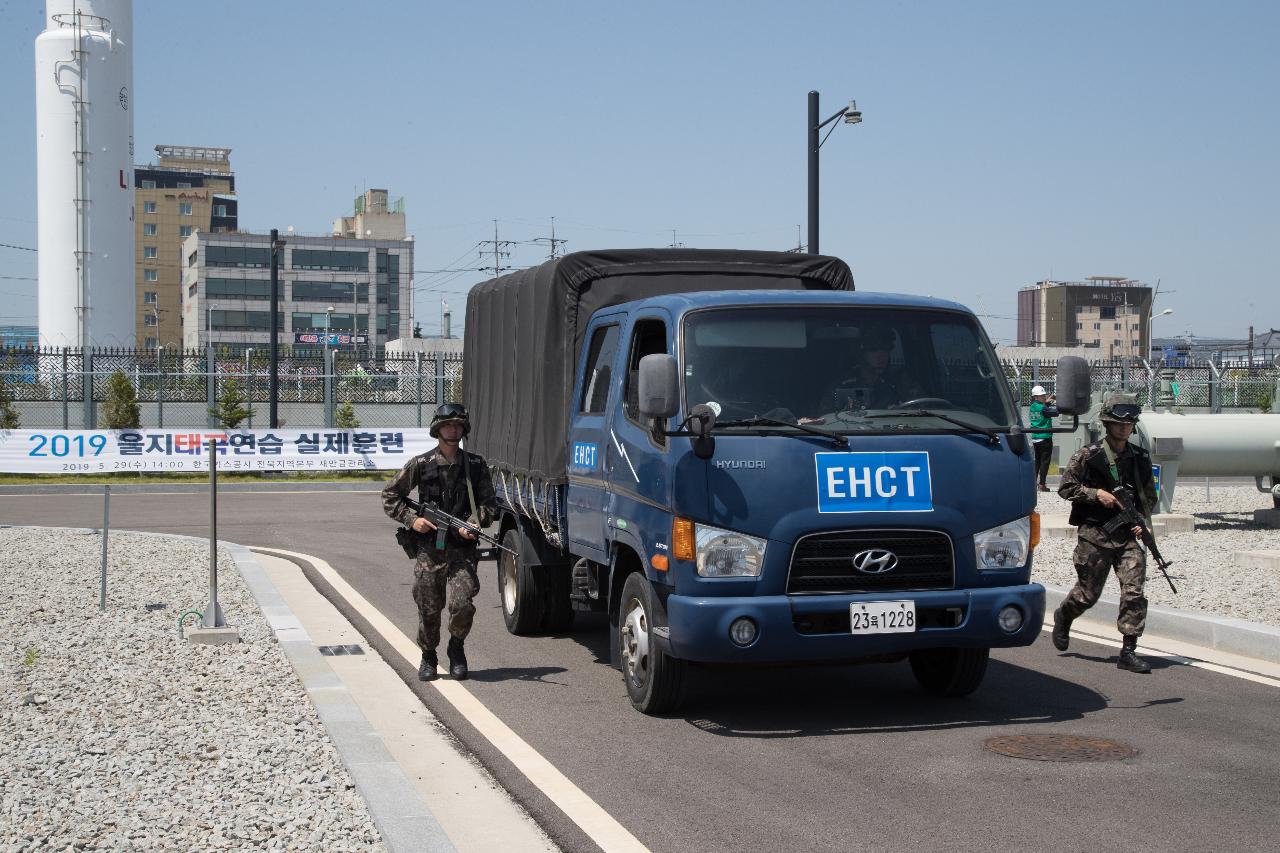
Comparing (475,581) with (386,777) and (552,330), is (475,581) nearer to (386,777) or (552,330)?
(552,330)

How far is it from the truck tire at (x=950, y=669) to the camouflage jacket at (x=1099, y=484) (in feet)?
5.33

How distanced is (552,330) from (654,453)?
93.8 inches

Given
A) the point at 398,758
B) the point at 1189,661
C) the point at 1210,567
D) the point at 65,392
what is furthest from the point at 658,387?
the point at 65,392

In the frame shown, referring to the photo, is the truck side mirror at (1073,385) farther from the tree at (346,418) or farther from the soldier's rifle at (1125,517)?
the tree at (346,418)

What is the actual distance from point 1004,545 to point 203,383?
3333 centimetres

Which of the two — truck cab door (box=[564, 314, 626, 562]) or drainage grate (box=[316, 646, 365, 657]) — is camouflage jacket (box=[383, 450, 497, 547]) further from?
drainage grate (box=[316, 646, 365, 657])

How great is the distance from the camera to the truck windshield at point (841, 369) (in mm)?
7734

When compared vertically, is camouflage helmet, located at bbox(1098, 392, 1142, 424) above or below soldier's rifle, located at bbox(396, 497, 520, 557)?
above

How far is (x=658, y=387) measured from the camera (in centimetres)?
722

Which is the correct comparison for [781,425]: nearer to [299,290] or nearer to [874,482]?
[874,482]

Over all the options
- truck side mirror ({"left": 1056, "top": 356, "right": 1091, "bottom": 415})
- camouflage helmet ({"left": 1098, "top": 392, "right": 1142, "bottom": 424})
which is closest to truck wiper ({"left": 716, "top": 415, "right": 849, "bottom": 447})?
truck side mirror ({"left": 1056, "top": 356, "right": 1091, "bottom": 415})

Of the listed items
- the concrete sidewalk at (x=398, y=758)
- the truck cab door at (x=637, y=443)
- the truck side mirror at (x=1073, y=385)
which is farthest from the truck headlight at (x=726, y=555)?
the truck side mirror at (x=1073, y=385)

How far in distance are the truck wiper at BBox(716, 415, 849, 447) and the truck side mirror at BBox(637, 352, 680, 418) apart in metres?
0.39

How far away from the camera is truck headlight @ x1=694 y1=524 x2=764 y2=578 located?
7.30 m
